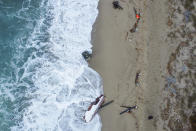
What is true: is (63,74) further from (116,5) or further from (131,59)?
(116,5)

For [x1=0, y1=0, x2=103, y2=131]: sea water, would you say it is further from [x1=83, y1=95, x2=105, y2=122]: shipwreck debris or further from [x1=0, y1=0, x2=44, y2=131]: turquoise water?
[x1=83, y1=95, x2=105, y2=122]: shipwreck debris

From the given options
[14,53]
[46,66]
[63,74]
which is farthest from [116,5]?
[14,53]

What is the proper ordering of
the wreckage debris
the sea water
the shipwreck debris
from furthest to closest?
the wreckage debris → the sea water → the shipwreck debris

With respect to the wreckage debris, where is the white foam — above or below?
below

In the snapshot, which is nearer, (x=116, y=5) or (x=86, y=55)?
(x=86, y=55)

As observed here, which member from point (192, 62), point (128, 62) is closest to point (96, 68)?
point (128, 62)

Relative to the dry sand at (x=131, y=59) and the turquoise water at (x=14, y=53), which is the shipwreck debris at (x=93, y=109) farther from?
the turquoise water at (x=14, y=53)

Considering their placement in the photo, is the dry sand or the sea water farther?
the sea water

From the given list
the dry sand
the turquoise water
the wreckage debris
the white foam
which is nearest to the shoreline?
the dry sand
